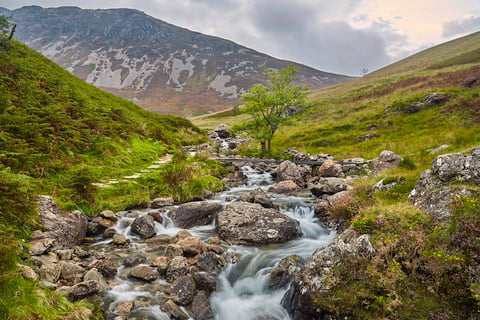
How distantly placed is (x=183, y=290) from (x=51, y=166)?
27.7 ft

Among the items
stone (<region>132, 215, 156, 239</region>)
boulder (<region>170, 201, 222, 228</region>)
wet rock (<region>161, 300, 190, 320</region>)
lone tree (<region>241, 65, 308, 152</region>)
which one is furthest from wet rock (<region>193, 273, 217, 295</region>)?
lone tree (<region>241, 65, 308, 152</region>)


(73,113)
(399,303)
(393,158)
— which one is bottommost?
(399,303)

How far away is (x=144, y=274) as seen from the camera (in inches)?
297

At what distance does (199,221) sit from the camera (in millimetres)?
12172

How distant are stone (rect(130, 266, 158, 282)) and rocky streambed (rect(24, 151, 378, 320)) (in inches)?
1.0

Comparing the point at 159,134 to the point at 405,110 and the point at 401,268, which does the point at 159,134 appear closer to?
the point at 401,268

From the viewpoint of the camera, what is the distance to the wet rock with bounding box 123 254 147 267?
816cm

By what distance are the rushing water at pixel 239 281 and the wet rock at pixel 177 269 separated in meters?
0.24

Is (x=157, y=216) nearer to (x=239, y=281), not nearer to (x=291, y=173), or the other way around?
(x=239, y=281)

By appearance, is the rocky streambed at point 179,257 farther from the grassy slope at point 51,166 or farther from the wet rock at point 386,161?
the wet rock at point 386,161

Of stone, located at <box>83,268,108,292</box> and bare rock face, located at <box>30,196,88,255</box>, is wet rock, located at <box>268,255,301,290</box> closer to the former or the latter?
stone, located at <box>83,268,108,292</box>

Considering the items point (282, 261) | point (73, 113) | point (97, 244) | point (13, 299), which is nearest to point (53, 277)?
point (13, 299)

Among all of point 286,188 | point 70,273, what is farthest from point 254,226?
point 286,188

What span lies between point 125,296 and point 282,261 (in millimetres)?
4610
